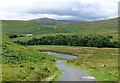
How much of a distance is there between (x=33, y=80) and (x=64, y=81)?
4759 millimetres

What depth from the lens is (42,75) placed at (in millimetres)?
52125

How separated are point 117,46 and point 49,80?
138190 mm

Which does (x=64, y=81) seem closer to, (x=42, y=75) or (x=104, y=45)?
(x=42, y=75)

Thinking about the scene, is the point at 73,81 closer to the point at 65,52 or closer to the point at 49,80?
the point at 49,80

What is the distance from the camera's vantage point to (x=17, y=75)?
4972 centimetres

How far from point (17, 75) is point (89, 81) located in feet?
35.5

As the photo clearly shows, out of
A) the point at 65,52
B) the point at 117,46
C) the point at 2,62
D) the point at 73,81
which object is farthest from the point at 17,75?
the point at 117,46

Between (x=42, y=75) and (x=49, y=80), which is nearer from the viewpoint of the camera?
(x=49, y=80)

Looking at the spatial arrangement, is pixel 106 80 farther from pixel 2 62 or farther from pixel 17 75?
pixel 2 62

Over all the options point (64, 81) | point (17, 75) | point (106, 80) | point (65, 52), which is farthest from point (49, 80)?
point (65, 52)

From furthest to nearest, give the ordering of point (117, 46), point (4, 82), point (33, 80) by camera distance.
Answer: point (117, 46), point (33, 80), point (4, 82)

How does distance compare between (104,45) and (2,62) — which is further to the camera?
(104,45)

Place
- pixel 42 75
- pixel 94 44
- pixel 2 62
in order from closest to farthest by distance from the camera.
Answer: pixel 42 75
pixel 2 62
pixel 94 44

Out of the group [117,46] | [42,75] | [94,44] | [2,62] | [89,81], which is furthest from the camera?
[94,44]
